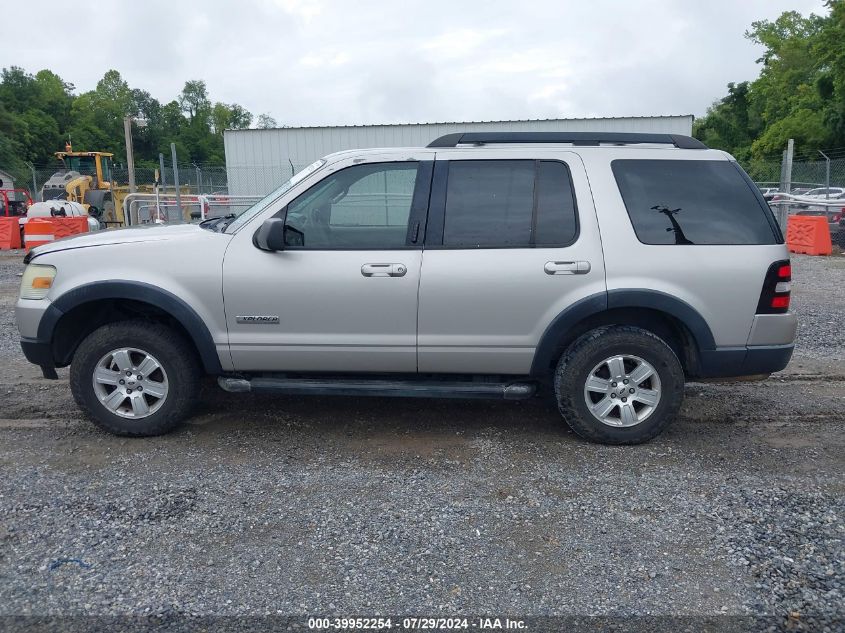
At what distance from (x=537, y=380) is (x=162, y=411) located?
2454 mm

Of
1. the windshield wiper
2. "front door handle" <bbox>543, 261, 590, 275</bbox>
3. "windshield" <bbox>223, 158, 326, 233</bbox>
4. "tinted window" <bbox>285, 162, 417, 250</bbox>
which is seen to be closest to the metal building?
the windshield wiper

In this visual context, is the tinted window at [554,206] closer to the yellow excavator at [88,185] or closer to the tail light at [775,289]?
the tail light at [775,289]

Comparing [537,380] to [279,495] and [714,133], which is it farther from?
[714,133]

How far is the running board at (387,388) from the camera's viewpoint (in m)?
4.50

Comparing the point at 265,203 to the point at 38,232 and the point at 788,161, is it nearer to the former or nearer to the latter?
the point at 788,161

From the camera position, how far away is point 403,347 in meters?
4.48

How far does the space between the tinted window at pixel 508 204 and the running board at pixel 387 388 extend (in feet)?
2.92

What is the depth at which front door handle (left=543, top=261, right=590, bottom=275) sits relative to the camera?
4371 mm

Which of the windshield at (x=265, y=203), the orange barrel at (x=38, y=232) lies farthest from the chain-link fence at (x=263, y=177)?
the windshield at (x=265, y=203)

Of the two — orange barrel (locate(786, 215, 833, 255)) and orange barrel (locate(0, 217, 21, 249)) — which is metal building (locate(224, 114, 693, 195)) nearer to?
orange barrel (locate(786, 215, 833, 255))

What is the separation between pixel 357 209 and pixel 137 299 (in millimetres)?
1497

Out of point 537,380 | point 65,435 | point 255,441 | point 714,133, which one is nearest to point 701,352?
point 537,380

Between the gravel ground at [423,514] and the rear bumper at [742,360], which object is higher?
the rear bumper at [742,360]

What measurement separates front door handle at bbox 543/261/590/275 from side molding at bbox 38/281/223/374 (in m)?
2.17
